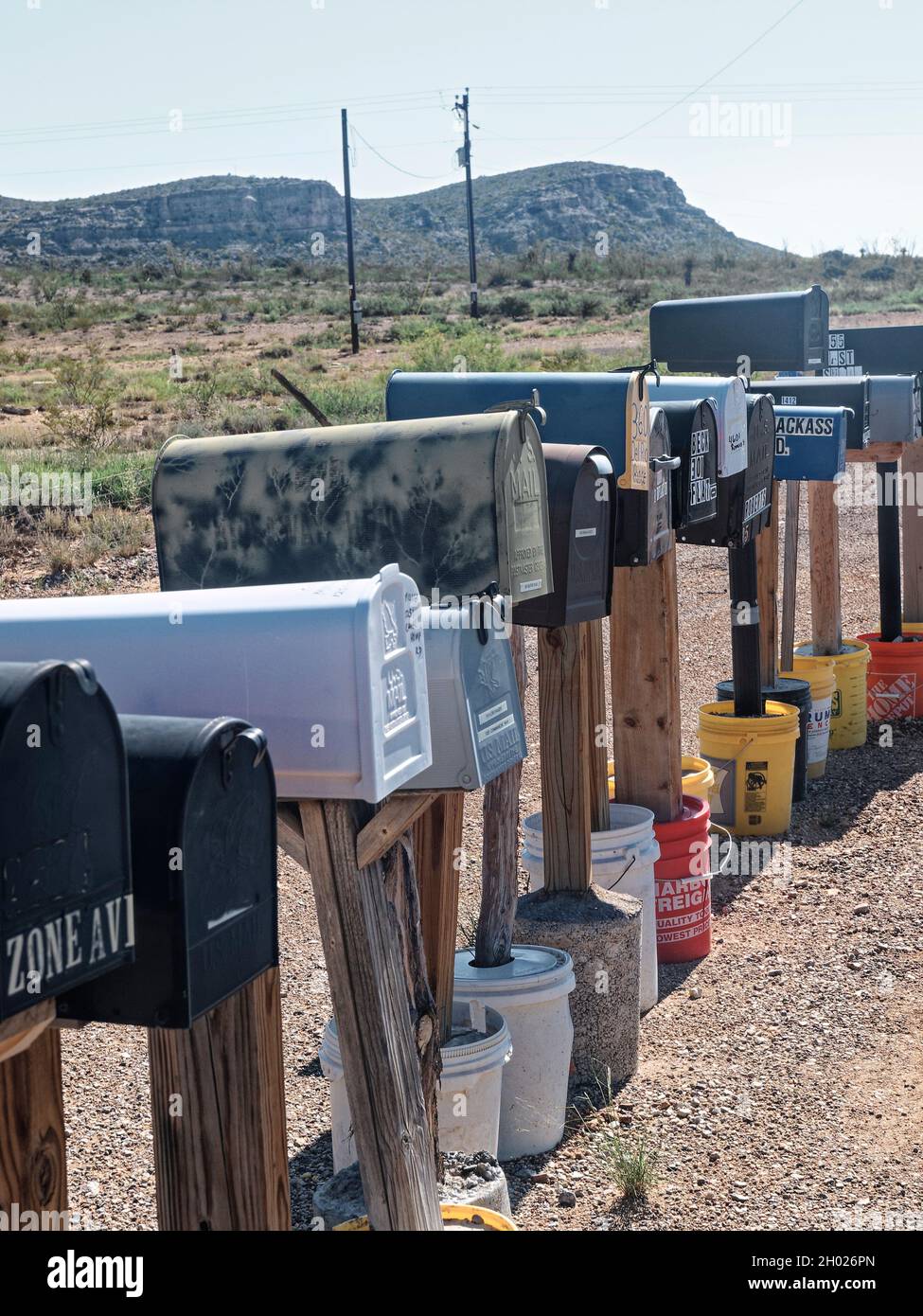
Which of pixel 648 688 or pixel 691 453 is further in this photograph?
pixel 648 688

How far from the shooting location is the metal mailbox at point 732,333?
670 cm

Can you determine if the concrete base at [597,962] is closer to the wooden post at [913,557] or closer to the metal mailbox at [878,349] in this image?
the wooden post at [913,557]

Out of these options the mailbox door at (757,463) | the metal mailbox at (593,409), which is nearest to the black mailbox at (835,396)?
the mailbox door at (757,463)

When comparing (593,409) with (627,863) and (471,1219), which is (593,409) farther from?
(471,1219)

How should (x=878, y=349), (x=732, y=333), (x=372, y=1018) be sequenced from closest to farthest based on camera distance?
(x=372, y=1018), (x=732, y=333), (x=878, y=349)

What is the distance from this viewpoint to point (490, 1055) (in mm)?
2928

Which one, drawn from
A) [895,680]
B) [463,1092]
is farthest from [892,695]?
[463,1092]

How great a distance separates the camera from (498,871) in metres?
3.26

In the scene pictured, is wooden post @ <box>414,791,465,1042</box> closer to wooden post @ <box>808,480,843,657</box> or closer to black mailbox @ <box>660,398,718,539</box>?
black mailbox @ <box>660,398,718,539</box>

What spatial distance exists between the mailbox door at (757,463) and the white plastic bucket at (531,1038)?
6.85 feet

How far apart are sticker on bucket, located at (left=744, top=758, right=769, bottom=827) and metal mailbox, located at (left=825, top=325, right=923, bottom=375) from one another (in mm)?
3479

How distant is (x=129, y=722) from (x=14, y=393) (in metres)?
17.5

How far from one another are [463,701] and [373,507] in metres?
0.52
